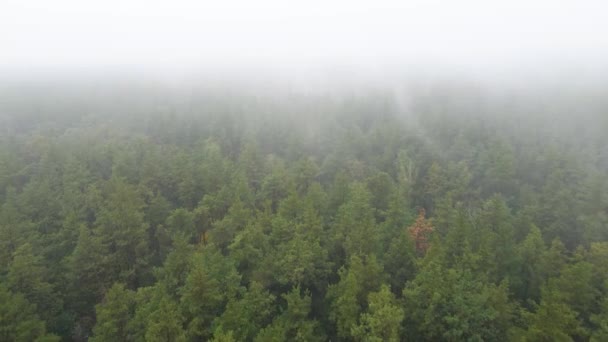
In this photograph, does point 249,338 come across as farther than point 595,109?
No

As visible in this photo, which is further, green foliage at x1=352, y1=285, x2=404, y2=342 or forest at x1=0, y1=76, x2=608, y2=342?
forest at x1=0, y1=76, x2=608, y2=342

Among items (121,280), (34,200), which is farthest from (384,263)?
(34,200)

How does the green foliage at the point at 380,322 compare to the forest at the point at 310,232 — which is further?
the forest at the point at 310,232

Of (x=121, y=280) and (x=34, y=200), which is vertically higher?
(x=34, y=200)

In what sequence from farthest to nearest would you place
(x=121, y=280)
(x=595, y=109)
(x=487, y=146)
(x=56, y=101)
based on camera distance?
(x=56, y=101) → (x=595, y=109) → (x=487, y=146) → (x=121, y=280)

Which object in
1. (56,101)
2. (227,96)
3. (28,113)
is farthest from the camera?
(227,96)

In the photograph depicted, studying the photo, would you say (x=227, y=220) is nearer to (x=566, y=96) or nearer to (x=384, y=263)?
(x=384, y=263)

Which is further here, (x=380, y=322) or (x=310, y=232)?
(x=310, y=232)
